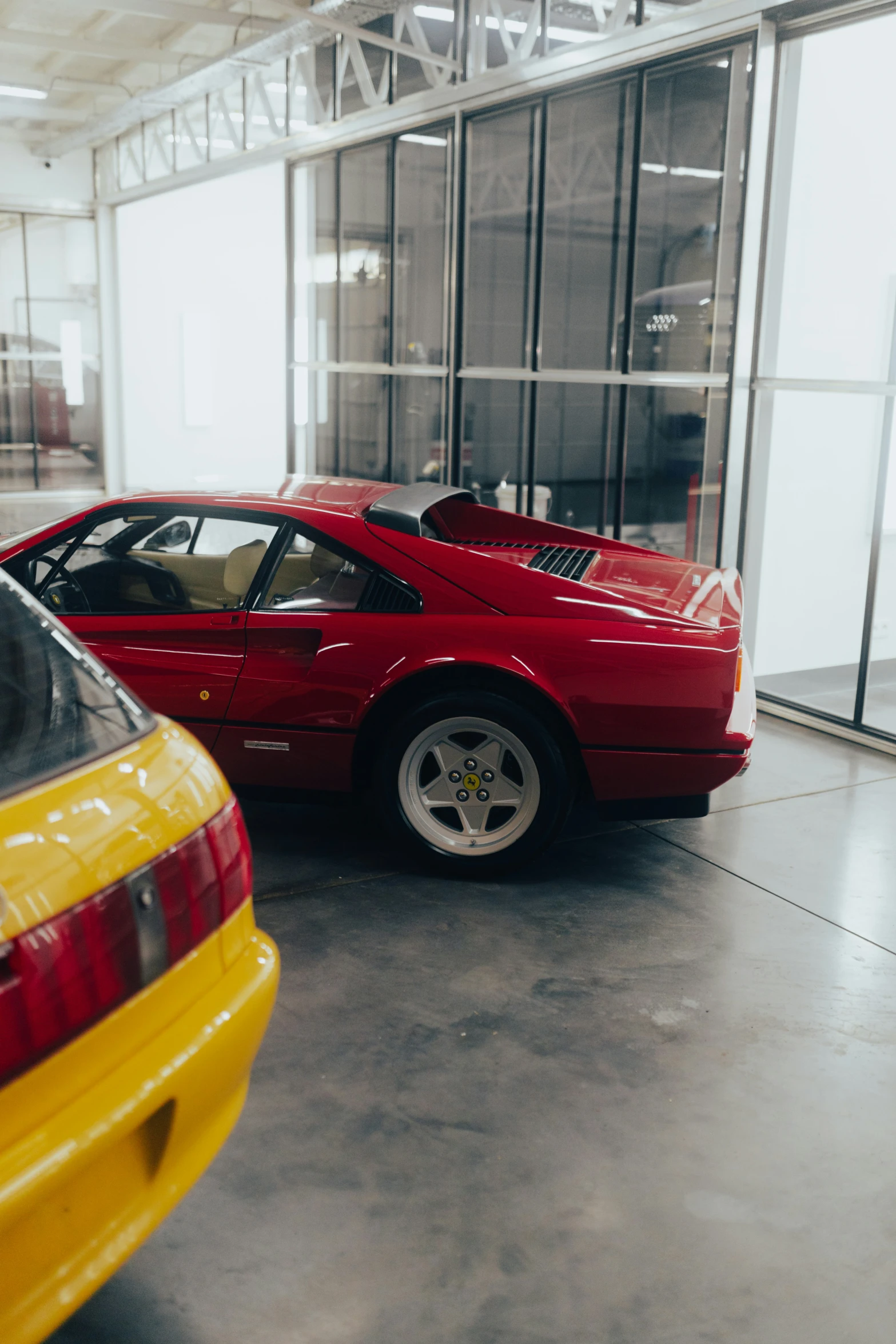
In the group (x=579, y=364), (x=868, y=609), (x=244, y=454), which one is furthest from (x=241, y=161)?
(x=579, y=364)

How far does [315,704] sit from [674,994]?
1.73m

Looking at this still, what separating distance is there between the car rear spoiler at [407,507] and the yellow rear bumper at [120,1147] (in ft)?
8.74

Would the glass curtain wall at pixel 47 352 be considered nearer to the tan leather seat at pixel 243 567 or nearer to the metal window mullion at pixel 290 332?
the metal window mullion at pixel 290 332

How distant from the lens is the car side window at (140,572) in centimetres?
457

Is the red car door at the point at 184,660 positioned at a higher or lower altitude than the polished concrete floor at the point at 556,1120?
higher

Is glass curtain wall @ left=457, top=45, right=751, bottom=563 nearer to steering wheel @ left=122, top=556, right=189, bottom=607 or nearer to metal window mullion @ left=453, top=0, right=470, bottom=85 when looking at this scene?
metal window mullion @ left=453, top=0, right=470, bottom=85

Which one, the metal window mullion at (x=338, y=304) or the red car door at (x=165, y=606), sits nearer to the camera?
the red car door at (x=165, y=606)

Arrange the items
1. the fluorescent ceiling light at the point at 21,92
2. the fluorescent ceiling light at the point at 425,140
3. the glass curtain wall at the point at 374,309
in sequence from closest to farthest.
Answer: the fluorescent ceiling light at the point at 425,140 → the glass curtain wall at the point at 374,309 → the fluorescent ceiling light at the point at 21,92

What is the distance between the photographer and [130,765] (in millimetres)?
1901

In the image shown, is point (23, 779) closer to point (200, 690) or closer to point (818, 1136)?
point (818, 1136)

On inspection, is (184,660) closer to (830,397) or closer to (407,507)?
(407,507)

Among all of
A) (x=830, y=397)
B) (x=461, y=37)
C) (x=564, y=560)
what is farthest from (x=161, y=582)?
(x=461, y=37)

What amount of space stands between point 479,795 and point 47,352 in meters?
18.0

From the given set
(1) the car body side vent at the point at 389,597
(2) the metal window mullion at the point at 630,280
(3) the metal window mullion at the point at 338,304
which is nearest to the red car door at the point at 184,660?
(1) the car body side vent at the point at 389,597
